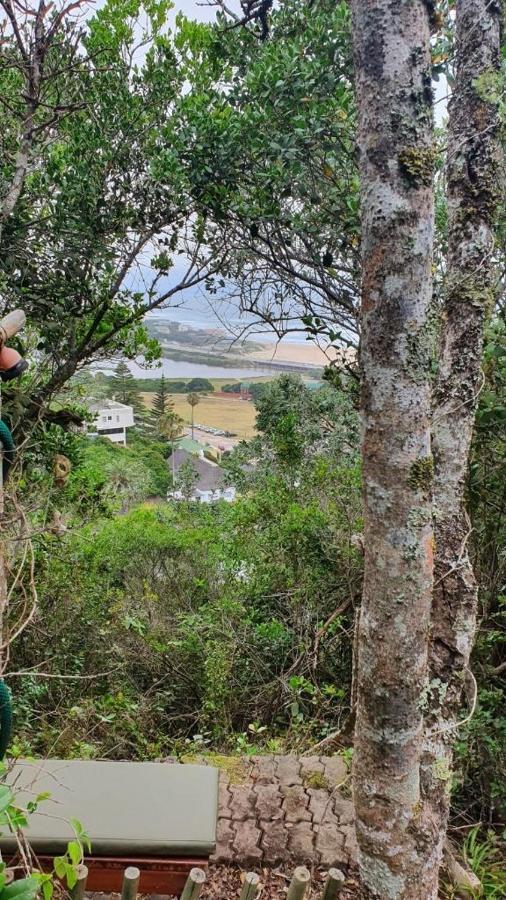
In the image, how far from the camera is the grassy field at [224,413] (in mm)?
5836

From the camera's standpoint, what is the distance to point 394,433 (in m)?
0.99

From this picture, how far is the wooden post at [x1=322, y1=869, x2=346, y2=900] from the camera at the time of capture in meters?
1.50

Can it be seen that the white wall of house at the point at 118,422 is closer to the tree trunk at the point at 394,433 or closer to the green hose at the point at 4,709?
the green hose at the point at 4,709

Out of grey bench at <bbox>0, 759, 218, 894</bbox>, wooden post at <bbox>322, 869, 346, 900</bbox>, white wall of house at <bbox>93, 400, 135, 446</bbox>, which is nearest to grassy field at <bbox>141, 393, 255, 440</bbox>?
white wall of house at <bbox>93, 400, 135, 446</bbox>

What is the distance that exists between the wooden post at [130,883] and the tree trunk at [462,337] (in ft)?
3.05

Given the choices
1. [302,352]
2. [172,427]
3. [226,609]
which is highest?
[302,352]

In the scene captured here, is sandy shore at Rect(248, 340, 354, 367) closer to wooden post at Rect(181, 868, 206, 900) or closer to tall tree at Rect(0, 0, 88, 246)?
tall tree at Rect(0, 0, 88, 246)

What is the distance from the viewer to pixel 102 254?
9.63ft

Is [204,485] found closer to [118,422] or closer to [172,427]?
[118,422]

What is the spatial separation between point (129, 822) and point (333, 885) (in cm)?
63

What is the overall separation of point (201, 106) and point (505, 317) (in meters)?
1.93

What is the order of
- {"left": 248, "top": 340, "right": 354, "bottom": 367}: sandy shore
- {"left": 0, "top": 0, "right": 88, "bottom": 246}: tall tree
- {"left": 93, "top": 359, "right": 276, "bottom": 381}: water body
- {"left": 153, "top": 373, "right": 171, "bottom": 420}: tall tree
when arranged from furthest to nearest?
{"left": 153, "top": 373, "right": 171, "bottom": 420}: tall tree < {"left": 93, "top": 359, "right": 276, "bottom": 381}: water body < {"left": 248, "top": 340, "right": 354, "bottom": 367}: sandy shore < {"left": 0, "top": 0, "right": 88, "bottom": 246}: tall tree

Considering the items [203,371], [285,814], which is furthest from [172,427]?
[285,814]

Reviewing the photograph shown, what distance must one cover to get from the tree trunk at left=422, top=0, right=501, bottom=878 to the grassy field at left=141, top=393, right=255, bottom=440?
3.94 m
